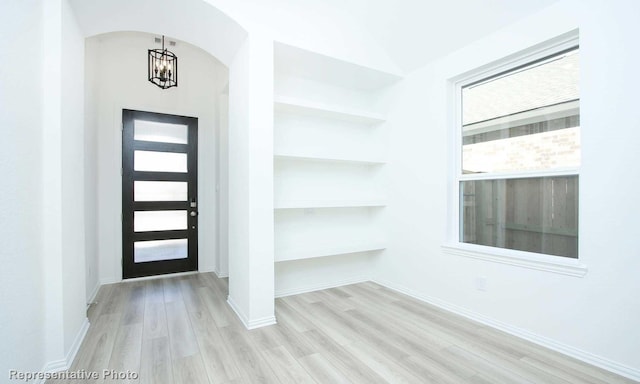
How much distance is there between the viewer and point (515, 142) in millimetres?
2561

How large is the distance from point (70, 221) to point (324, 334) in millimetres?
2162

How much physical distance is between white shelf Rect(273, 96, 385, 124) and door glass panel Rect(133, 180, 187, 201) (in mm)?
2086

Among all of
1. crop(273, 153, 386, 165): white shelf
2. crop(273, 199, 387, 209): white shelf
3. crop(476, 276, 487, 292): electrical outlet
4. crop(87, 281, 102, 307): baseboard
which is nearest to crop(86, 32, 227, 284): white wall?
crop(87, 281, 102, 307): baseboard

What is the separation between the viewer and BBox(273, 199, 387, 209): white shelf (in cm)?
308

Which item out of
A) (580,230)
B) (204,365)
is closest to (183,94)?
(204,365)

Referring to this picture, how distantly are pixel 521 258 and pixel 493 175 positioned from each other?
0.79 metres

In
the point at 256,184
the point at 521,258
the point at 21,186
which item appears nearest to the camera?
the point at 21,186

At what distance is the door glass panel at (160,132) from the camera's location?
4.04m

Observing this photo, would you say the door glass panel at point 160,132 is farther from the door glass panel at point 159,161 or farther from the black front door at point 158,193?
the door glass panel at point 159,161

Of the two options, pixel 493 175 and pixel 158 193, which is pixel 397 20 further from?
pixel 158 193

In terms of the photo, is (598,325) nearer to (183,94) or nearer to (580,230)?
(580,230)

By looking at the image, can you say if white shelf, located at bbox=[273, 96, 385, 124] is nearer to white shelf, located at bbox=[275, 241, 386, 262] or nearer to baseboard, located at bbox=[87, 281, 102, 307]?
white shelf, located at bbox=[275, 241, 386, 262]

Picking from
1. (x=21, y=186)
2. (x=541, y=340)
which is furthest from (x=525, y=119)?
(x=21, y=186)

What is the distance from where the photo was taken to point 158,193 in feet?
13.6
